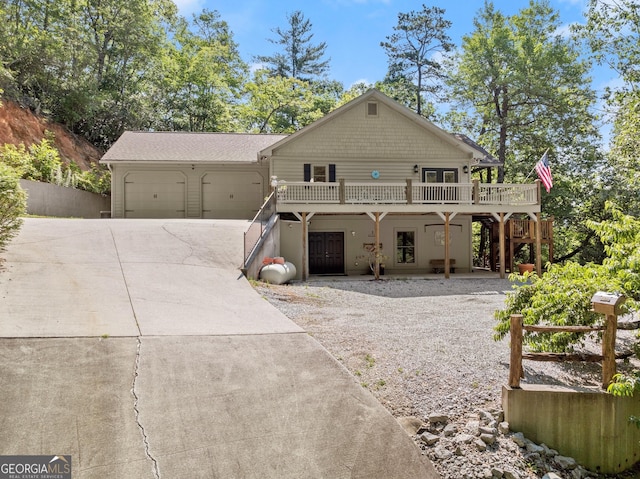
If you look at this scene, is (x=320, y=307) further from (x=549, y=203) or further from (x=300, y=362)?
(x=549, y=203)

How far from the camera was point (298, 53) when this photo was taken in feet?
135

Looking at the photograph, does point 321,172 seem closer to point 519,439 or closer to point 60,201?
point 60,201

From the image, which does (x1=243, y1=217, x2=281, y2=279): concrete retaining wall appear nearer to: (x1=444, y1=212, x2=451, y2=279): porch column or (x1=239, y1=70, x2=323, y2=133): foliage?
(x1=444, y1=212, x2=451, y2=279): porch column

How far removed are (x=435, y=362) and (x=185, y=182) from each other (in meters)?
16.5

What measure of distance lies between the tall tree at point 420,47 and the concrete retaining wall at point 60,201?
2574 centimetres

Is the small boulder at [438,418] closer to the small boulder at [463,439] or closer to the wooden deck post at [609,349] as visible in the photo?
the small boulder at [463,439]

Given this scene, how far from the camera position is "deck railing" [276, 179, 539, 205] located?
49.9 feet

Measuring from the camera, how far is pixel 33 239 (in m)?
11.3

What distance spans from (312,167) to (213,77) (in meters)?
21.1

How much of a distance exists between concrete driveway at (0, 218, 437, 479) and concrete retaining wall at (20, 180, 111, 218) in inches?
503

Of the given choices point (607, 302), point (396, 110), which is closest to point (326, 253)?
point (396, 110)

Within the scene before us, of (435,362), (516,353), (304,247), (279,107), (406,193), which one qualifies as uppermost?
(279,107)

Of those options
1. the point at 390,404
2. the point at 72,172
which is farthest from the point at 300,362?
the point at 72,172

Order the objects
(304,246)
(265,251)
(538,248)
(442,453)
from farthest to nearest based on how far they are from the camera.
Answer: (538,248) < (304,246) < (265,251) < (442,453)
